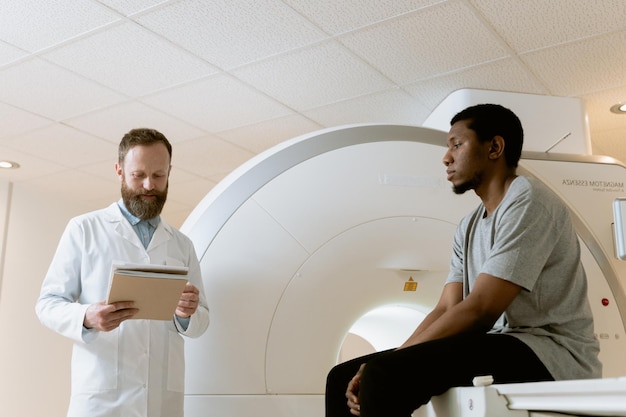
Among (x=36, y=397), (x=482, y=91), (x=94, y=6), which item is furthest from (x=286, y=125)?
(x=36, y=397)

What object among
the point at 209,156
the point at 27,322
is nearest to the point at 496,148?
the point at 209,156

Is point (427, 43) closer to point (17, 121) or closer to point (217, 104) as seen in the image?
point (217, 104)

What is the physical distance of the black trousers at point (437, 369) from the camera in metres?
1.16

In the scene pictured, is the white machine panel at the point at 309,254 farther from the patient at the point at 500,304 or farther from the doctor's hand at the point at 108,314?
the patient at the point at 500,304

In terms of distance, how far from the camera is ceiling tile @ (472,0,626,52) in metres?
2.26

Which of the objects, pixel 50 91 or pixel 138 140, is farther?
pixel 50 91

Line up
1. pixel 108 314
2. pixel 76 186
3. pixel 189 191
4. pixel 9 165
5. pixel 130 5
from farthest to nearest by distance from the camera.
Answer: pixel 189 191 < pixel 76 186 < pixel 9 165 < pixel 130 5 < pixel 108 314

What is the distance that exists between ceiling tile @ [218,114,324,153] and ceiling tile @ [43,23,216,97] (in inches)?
24.7

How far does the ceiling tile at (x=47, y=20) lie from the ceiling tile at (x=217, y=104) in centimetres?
59

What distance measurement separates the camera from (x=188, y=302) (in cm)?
171

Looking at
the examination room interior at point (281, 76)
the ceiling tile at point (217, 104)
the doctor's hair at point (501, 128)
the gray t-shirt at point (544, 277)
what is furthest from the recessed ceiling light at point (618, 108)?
the gray t-shirt at point (544, 277)

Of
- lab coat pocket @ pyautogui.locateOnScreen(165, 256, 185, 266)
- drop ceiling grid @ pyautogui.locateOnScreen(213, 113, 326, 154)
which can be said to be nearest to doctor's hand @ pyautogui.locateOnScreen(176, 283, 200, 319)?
lab coat pocket @ pyautogui.locateOnScreen(165, 256, 185, 266)

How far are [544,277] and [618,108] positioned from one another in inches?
89.5

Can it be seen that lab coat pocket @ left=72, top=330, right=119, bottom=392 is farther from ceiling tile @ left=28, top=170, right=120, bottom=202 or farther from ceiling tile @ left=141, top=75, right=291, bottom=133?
ceiling tile @ left=28, top=170, right=120, bottom=202
